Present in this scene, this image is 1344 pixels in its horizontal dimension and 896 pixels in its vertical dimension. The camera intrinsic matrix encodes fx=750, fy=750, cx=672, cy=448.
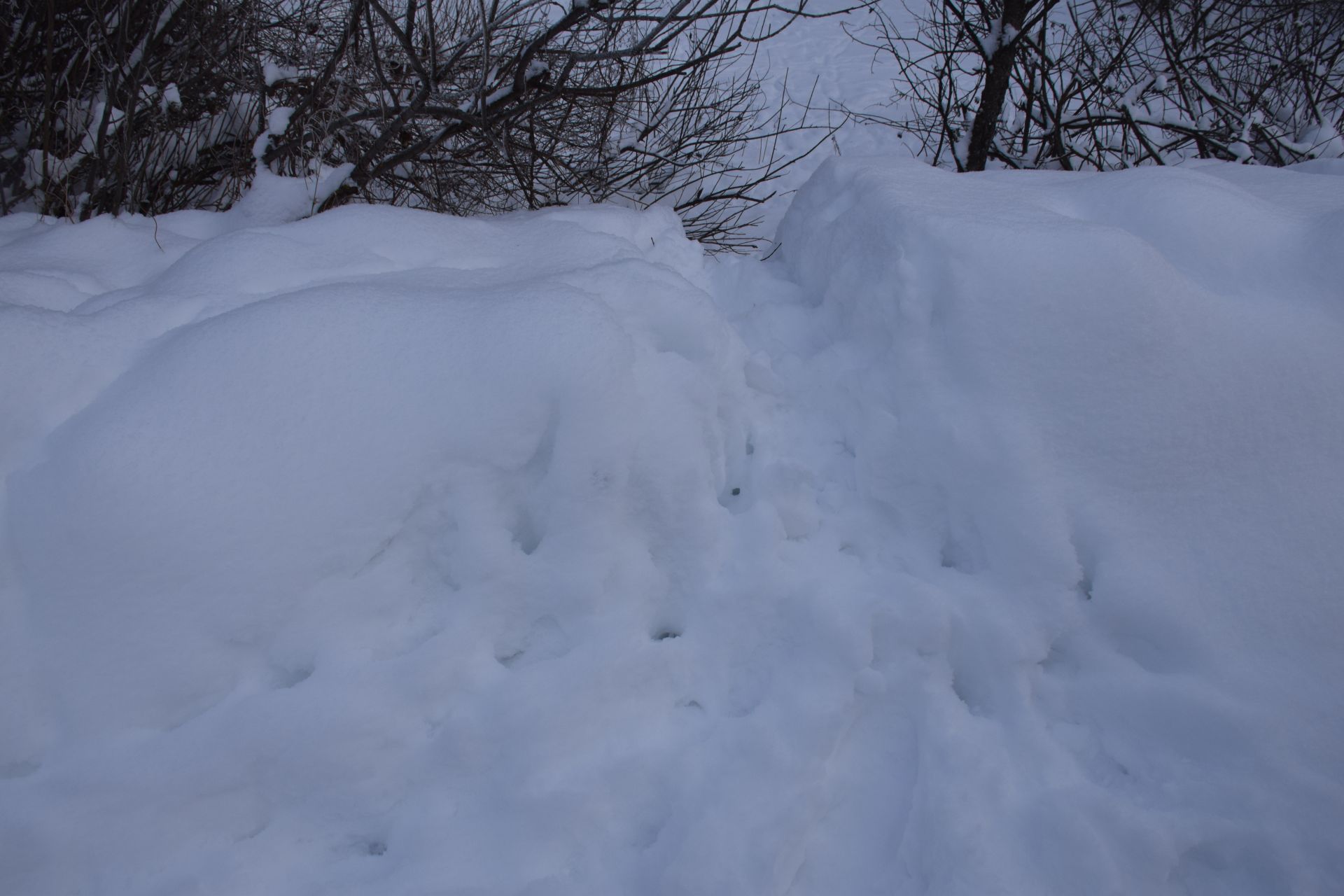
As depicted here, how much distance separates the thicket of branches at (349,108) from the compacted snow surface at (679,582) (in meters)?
1.19

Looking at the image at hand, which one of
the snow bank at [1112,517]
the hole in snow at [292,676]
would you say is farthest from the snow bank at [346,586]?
the snow bank at [1112,517]

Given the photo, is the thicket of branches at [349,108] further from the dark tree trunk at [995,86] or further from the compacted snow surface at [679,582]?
the dark tree trunk at [995,86]

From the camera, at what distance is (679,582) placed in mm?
1980

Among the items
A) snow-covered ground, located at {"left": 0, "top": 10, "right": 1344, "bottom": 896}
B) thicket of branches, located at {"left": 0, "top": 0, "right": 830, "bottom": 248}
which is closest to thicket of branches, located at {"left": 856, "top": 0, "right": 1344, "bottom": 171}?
thicket of branches, located at {"left": 0, "top": 0, "right": 830, "bottom": 248}

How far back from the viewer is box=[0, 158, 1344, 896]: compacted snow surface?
1.61 metres

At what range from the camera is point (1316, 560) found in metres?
1.92

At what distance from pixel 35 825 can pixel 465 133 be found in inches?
135

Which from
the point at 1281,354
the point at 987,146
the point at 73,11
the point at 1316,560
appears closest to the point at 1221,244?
the point at 1281,354

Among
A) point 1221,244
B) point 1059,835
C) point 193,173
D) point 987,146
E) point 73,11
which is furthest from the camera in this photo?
point 987,146

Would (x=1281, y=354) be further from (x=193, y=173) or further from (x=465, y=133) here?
(x=193, y=173)

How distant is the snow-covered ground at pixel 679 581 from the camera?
63.2 inches

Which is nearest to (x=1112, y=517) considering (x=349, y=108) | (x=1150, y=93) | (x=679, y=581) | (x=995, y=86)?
(x=679, y=581)

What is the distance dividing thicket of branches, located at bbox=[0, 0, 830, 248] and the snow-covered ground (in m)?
1.18

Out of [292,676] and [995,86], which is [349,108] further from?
[995,86]
